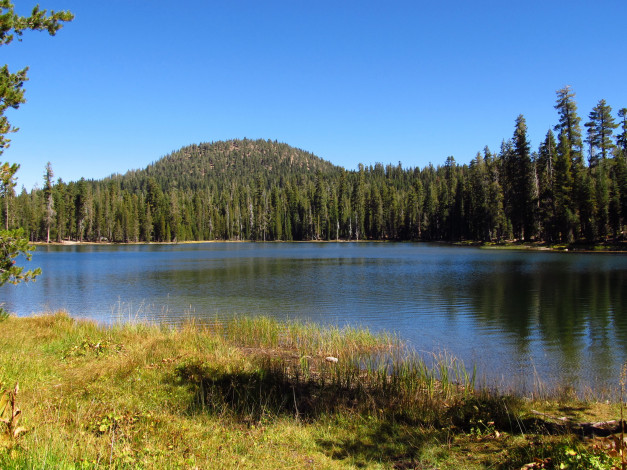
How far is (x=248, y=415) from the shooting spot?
6816 mm

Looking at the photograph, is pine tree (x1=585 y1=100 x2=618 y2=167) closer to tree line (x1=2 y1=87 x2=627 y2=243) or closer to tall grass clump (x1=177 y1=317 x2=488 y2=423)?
tree line (x1=2 y1=87 x2=627 y2=243)

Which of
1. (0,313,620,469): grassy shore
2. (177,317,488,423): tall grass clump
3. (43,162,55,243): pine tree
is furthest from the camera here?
(43,162,55,243): pine tree

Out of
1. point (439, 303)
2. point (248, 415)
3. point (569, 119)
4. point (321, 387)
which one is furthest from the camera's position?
point (569, 119)

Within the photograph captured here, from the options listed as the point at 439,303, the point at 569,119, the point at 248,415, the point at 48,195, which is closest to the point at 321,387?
the point at 248,415

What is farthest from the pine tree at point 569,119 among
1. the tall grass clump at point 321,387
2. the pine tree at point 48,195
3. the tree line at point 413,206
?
the pine tree at point 48,195

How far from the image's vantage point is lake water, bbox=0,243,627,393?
12602 mm

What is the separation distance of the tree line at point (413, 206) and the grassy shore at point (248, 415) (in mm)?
45844

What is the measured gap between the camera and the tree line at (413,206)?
56969mm

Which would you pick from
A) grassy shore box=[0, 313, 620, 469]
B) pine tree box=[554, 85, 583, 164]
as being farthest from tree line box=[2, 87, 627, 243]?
grassy shore box=[0, 313, 620, 469]

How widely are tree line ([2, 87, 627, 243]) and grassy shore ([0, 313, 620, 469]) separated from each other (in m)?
45.8

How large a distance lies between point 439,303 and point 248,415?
55.5 feet

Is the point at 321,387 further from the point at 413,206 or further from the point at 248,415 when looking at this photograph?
the point at 413,206

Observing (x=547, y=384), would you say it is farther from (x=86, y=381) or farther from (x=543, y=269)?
(x=543, y=269)

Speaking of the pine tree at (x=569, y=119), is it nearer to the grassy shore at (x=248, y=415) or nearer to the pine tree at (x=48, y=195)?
the grassy shore at (x=248, y=415)
